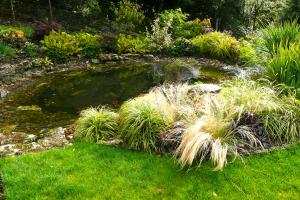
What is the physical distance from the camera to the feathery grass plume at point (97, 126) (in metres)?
7.15

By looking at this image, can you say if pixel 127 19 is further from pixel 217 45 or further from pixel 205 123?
pixel 205 123

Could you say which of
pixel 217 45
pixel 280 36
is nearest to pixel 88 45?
pixel 217 45

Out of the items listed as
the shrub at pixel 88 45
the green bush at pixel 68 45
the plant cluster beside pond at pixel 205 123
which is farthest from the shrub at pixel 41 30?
the plant cluster beside pond at pixel 205 123

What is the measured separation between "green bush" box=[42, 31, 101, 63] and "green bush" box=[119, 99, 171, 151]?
23.9ft

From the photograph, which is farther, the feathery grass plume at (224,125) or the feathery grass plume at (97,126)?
the feathery grass plume at (97,126)

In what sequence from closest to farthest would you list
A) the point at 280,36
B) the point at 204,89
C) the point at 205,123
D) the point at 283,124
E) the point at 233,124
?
the point at 205,123 → the point at 233,124 → the point at 283,124 → the point at 204,89 → the point at 280,36

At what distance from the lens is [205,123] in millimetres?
6602

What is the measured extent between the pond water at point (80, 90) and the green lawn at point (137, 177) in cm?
208

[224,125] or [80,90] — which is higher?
[224,125]

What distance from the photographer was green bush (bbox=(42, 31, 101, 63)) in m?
13.6

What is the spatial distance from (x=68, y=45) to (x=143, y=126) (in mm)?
7892

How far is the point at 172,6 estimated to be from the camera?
20.4 metres

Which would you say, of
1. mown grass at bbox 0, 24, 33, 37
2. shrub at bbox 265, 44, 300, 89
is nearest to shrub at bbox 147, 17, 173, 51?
mown grass at bbox 0, 24, 33, 37

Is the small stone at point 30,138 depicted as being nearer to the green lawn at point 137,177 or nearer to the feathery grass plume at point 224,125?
the green lawn at point 137,177
